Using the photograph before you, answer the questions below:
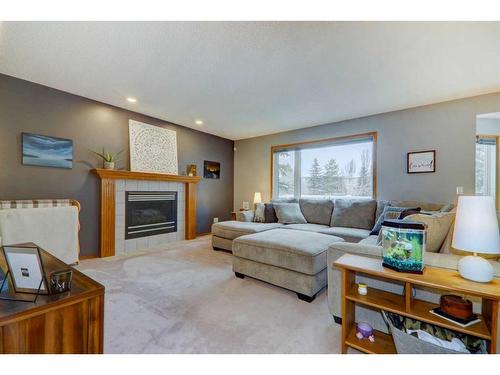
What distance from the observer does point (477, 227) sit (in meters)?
1.14

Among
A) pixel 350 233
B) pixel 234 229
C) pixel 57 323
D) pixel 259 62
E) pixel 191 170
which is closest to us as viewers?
pixel 57 323

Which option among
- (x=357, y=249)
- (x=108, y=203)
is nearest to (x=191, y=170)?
(x=108, y=203)

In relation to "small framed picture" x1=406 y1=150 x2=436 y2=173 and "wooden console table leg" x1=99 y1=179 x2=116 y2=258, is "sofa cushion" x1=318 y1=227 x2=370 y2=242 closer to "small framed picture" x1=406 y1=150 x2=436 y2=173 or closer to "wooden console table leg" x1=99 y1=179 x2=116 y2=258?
"small framed picture" x1=406 y1=150 x2=436 y2=173

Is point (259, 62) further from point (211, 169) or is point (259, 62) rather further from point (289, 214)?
point (211, 169)

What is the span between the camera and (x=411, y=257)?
1.25 m

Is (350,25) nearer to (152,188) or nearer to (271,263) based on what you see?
(271,263)

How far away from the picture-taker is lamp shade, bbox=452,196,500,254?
1116 millimetres

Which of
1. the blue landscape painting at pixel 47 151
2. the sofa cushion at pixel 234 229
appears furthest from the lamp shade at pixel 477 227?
the blue landscape painting at pixel 47 151

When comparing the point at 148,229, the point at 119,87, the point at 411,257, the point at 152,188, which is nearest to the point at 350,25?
the point at 411,257

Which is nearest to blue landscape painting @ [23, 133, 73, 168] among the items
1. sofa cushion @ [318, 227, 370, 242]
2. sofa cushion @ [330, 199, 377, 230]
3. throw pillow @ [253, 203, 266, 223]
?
throw pillow @ [253, 203, 266, 223]

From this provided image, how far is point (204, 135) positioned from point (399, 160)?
386 centimetres

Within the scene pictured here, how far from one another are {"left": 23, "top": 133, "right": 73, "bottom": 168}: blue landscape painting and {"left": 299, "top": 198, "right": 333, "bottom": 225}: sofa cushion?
386 cm

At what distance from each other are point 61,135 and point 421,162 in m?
5.30

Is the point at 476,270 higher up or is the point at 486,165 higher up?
the point at 486,165
